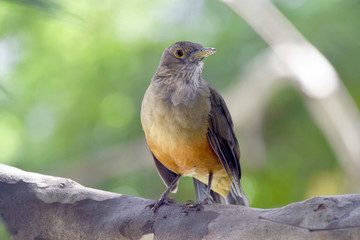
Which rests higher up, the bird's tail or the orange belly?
the orange belly

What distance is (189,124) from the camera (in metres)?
3.92

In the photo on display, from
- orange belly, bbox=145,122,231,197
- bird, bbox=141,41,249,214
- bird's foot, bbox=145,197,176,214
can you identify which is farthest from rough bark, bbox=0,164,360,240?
orange belly, bbox=145,122,231,197

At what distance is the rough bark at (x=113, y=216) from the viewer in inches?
110

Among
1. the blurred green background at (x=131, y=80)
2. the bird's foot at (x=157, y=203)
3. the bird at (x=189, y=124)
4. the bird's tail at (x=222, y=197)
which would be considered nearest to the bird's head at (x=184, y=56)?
the bird at (x=189, y=124)

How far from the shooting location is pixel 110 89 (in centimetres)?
1064

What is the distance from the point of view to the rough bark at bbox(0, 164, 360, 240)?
9.17 feet

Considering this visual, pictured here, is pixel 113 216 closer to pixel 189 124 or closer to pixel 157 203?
pixel 157 203

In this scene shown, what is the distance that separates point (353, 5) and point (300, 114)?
2.66m

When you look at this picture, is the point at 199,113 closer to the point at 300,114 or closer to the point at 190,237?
the point at 190,237

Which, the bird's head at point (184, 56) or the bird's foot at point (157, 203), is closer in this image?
the bird's foot at point (157, 203)

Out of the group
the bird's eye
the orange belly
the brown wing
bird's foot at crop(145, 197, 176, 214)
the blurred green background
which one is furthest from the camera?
the blurred green background

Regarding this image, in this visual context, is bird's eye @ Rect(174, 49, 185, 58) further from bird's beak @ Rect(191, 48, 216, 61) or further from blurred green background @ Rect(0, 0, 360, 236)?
blurred green background @ Rect(0, 0, 360, 236)

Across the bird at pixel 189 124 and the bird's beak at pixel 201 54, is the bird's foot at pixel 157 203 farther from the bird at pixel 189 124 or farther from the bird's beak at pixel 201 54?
the bird's beak at pixel 201 54

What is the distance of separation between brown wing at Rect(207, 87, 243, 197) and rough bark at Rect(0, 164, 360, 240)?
68cm
